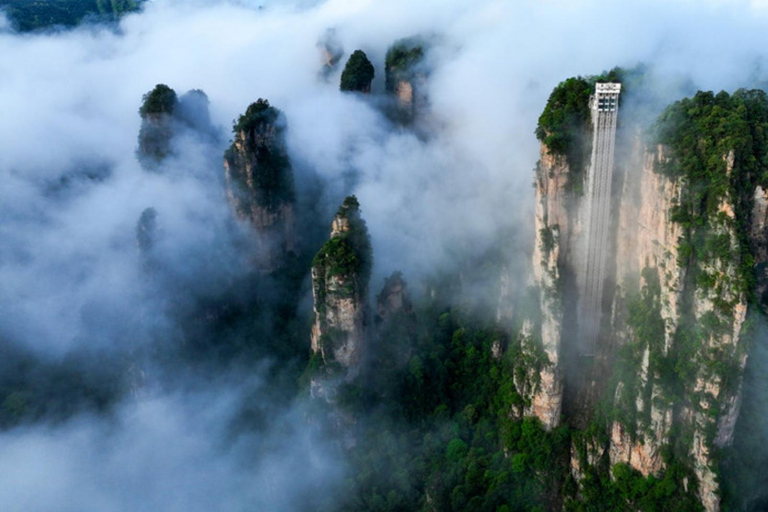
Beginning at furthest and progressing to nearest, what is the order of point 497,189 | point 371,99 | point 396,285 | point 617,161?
point 371,99 → point 497,189 → point 396,285 → point 617,161

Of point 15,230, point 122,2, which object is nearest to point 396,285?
point 15,230

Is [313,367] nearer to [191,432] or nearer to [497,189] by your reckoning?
[191,432]

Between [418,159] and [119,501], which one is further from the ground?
[418,159]

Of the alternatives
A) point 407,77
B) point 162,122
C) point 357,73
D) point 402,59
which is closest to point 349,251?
point 162,122

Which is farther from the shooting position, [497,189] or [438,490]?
[497,189]

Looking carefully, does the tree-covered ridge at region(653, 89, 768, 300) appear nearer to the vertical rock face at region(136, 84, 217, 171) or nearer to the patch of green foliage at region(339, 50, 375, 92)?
the patch of green foliage at region(339, 50, 375, 92)

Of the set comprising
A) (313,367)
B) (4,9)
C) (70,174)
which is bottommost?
(313,367)

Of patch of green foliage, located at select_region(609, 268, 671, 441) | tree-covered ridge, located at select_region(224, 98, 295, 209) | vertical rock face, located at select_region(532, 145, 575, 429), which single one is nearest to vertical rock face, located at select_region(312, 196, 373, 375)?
tree-covered ridge, located at select_region(224, 98, 295, 209)

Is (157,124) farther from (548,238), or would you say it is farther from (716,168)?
(716,168)
